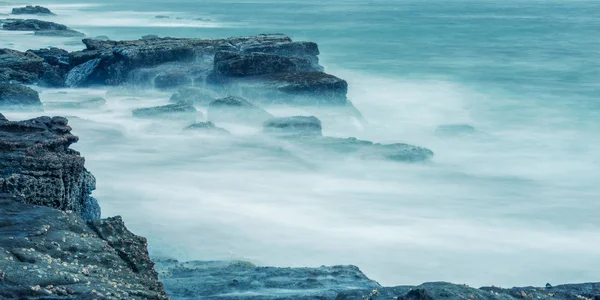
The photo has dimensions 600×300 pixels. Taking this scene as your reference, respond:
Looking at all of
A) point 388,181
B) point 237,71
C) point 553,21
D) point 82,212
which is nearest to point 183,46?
point 237,71

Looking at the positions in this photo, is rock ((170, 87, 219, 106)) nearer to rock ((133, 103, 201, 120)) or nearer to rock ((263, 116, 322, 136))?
rock ((133, 103, 201, 120))

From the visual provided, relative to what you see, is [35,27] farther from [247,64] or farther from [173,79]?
[247,64]

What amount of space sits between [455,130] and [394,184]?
586 cm

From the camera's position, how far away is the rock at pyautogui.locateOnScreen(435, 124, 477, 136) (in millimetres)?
19062

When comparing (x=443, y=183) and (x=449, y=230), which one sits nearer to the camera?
(x=449, y=230)

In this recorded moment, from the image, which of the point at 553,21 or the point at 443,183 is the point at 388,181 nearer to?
the point at 443,183

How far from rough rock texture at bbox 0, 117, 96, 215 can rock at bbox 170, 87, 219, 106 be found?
10.6 meters

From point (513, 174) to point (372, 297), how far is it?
1091 cm

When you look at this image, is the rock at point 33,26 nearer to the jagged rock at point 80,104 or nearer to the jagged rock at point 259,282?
the jagged rock at point 80,104

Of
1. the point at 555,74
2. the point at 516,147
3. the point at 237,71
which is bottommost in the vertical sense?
the point at 516,147

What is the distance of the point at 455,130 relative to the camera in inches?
758

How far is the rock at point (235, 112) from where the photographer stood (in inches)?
686

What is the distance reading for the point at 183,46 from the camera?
21.5 meters

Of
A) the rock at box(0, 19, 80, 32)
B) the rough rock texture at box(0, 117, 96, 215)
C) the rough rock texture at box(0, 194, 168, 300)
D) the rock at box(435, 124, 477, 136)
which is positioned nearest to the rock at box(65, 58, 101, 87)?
the rock at box(435, 124, 477, 136)
